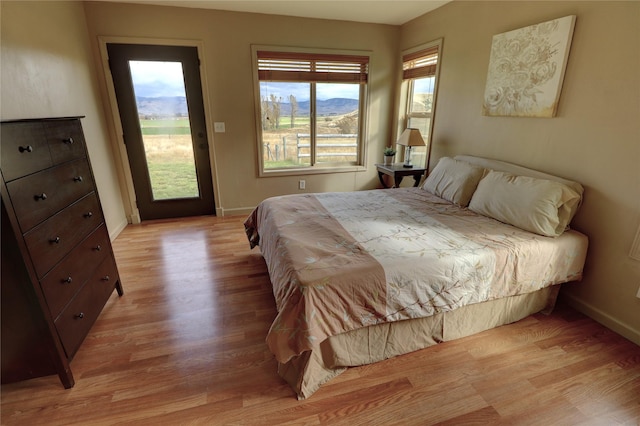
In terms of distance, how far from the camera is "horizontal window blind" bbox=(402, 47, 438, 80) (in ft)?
11.3

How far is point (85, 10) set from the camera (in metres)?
3.05

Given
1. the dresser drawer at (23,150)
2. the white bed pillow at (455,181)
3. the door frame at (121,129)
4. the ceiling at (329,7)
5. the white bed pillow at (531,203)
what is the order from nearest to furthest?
the dresser drawer at (23,150) < the white bed pillow at (531,203) < the white bed pillow at (455,181) < the ceiling at (329,7) < the door frame at (121,129)

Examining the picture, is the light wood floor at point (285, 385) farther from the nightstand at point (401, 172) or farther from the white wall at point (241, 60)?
the white wall at point (241, 60)

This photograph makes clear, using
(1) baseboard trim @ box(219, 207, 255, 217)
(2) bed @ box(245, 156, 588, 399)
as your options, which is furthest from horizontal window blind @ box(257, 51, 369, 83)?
(2) bed @ box(245, 156, 588, 399)

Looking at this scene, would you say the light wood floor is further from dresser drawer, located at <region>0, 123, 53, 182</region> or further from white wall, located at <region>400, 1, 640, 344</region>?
dresser drawer, located at <region>0, 123, 53, 182</region>

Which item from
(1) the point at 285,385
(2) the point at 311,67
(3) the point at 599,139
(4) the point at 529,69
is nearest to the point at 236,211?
(2) the point at 311,67

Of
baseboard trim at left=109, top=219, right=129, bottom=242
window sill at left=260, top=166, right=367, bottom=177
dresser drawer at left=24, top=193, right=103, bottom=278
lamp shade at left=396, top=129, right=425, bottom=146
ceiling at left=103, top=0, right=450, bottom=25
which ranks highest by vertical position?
ceiling at left=103, top=0, right=450, bottom=25

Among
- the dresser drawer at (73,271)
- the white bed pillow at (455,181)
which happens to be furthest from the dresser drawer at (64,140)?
the white bed pillow at (455,181)

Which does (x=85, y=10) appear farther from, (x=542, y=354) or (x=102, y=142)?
(x=542, y=354)

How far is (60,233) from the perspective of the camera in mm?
1620

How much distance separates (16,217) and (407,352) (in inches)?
80.8

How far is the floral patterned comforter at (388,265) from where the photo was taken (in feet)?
4.79

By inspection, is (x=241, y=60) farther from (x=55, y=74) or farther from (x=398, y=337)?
(x=398, y=337)

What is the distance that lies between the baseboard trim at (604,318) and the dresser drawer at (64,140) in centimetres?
345
